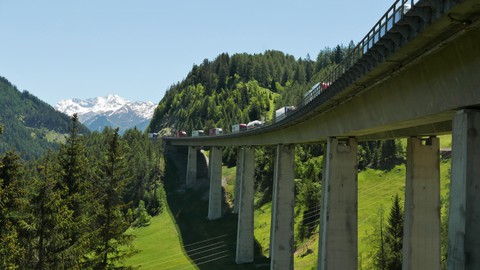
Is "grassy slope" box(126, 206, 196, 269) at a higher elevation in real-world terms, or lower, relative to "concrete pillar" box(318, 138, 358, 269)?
lower

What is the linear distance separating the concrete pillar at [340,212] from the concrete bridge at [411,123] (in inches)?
2.4

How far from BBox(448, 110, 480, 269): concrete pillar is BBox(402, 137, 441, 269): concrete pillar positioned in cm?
1054

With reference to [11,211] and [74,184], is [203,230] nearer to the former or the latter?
[74,184]

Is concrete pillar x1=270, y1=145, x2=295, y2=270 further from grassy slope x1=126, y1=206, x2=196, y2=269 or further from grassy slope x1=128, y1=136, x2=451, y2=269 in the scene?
grassy slope x1=126, y1=206, x2=196, y2=269

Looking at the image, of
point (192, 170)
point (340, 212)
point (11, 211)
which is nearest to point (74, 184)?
point (11, 211)

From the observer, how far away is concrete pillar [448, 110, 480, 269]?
36.2ft

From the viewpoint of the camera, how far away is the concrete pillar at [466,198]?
11031 mm

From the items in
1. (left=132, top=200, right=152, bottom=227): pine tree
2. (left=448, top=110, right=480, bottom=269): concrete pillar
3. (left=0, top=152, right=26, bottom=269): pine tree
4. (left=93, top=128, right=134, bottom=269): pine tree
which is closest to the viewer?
(left=448, top=110, right=480, bottom=269): concrete pillar

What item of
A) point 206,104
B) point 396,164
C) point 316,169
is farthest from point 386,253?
point 206,104

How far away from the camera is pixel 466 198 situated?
36.9 ft

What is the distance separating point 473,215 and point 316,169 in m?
70.5

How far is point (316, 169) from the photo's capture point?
3189 inches

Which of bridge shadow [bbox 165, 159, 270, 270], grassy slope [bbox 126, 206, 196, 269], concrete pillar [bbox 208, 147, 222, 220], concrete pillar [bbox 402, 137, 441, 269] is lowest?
grassy slope [bbox 126, 206, 196, 269]

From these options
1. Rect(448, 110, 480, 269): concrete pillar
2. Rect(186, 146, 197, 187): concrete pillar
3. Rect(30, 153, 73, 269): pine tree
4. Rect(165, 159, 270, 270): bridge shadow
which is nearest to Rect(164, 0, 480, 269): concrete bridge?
Rect(448, 110, 480, 269): concrete pillar
